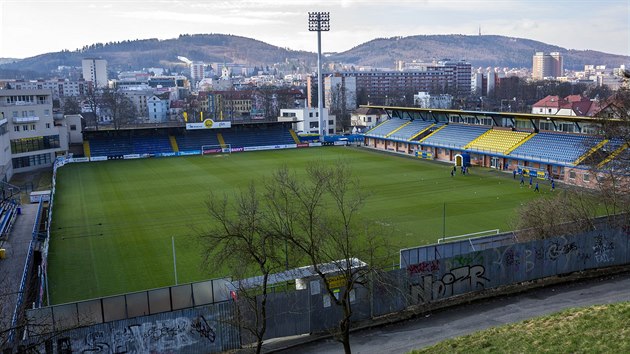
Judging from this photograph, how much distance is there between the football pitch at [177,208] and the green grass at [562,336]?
499 inches

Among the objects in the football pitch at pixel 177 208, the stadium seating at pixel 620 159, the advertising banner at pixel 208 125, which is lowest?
the football pitch at pixel 177 208

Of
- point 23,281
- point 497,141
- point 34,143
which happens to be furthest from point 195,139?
point 23,281

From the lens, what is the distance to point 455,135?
60.6 metres

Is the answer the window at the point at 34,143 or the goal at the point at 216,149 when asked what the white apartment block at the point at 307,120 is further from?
the window at the point at 34,143

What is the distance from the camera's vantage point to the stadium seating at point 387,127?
234 feet

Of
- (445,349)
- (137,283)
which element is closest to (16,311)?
(137,283)

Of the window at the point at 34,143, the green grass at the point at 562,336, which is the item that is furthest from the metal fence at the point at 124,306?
the window at the point at 34,143

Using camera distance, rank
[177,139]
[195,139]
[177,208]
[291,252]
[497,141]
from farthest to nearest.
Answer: [195,139], [177,139], [497,141], [177,208], [291,252]

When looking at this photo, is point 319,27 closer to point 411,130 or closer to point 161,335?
point 411,130

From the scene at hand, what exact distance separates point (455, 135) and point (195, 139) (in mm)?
33890

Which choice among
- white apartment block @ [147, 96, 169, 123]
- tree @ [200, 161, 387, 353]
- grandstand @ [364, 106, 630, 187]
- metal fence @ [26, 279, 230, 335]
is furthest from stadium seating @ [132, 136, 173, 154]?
white apartment block @ [147, 96, 169, 123]

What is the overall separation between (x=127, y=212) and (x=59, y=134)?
30414mm

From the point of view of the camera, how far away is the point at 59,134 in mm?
62062

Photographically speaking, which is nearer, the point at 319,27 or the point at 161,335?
the point at 161,335
